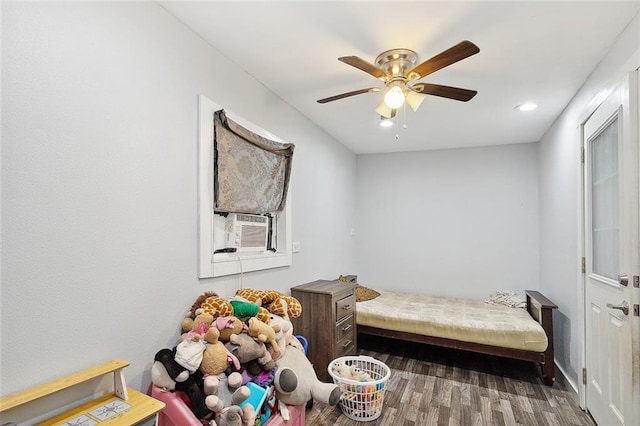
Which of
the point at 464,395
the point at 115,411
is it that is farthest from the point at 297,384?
the point at 464,395

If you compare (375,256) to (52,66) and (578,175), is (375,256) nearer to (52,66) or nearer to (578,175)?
(578,175)

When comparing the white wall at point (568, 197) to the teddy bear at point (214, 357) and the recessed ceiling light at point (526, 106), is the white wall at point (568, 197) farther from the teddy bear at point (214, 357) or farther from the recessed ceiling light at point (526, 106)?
the teddy bear at point (214, 357)

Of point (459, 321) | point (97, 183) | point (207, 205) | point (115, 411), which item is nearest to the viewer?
point (115, 411)

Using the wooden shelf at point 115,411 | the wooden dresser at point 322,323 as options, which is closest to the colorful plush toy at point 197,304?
the wooden shelf at point 115,411

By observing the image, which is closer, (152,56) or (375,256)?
(152,56)

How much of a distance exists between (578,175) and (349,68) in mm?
1890

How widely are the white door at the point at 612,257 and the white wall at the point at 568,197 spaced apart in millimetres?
144

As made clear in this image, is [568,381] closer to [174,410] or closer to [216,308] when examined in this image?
[216,308]

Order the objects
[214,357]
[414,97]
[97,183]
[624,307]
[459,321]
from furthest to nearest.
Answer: [459,321], [414,97], [624,307], [214,357], [97,183]

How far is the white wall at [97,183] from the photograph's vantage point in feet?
3.76

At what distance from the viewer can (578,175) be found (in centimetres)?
249

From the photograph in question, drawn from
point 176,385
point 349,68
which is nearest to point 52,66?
point 176,385

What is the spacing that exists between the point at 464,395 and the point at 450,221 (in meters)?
2.31

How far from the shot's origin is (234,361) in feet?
5.14
